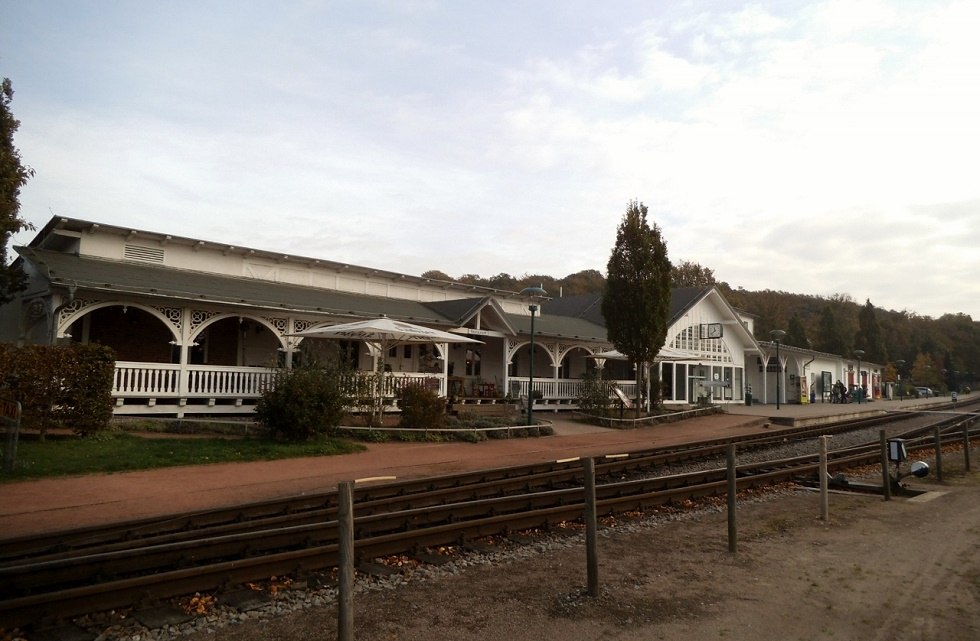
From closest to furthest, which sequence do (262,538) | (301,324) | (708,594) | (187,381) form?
(708,594), (262,538), (187,381), (301,324)

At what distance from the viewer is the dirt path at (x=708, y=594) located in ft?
16.9

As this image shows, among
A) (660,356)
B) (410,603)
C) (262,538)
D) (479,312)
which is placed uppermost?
(479,312)

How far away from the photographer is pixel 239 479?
11.7m

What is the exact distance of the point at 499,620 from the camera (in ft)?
17.6

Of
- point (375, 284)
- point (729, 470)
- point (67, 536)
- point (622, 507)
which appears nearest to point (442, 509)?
point (622, 507)

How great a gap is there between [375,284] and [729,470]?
20.8 m

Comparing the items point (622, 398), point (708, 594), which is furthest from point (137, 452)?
point (622, 398)

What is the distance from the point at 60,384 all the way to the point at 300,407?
4.83m

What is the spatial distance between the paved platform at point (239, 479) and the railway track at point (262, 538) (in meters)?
1.21

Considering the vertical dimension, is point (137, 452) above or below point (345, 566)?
below

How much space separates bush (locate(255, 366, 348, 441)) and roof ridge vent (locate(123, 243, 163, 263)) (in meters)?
8.51

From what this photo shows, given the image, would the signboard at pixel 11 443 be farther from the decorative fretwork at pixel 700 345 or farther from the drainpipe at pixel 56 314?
the decorative fretwork at pixel 700 345

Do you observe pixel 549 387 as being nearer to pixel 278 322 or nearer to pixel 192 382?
pixel 278 322

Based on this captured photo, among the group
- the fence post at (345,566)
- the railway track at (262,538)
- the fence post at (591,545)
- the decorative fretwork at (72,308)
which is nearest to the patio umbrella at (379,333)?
the decorative fretwork at (72,308)
